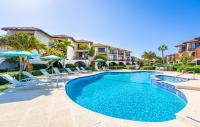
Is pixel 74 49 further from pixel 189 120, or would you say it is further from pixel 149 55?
pixel 189 120

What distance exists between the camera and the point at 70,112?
5035mm

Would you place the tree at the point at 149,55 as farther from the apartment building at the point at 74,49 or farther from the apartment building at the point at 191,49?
the apartment building at the point at 191,49

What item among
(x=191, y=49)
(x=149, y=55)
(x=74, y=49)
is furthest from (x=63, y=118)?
(x=149, y=55)

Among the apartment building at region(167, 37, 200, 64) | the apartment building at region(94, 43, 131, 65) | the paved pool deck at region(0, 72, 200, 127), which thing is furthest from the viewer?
the apartment building at region(94, 43, 131, 65)

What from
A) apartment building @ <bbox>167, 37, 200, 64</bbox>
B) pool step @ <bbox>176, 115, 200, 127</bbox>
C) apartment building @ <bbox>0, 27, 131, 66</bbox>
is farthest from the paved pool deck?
apartment building @ <bbox>167, 37, 200, 64</bbox>

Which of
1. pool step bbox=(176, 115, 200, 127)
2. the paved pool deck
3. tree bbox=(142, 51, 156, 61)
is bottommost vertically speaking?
pool step bbox=(176, 115, 200, 127)

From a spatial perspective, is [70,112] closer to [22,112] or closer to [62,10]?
[22,112]

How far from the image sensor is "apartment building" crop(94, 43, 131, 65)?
4909 cm

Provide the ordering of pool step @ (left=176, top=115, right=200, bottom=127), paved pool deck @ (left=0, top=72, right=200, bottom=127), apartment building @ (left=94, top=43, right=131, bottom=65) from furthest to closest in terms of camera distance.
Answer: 1. apartment building @ (left=94, top=43, right=131, bottom=65)
2. pool step @ (left=176, top=115, right=200, bottom=127)
3. paved pool deck @ (left=0, top=72, right=200, bottom=127)

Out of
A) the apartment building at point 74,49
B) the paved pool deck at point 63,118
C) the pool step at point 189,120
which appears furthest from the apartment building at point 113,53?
the pool step at point 189,120

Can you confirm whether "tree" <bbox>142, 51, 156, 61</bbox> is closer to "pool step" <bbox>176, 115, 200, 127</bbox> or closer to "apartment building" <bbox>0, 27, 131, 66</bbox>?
"apartment building" <bbox>0, 27, 131, 66</bbox>

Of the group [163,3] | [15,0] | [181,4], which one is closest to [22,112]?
[15,0]

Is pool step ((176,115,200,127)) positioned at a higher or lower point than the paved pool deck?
lower

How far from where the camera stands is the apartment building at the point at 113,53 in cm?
4909
